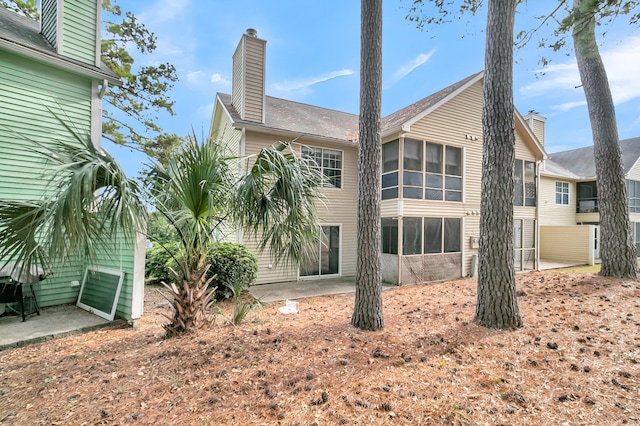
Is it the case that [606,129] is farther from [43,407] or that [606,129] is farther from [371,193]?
[43,407]

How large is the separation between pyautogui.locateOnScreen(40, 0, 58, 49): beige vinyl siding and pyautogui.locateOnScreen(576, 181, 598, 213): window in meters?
25.3

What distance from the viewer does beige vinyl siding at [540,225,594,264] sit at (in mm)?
14547

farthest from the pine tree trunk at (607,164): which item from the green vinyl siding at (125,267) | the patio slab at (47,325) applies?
the patio slab at (47,325)

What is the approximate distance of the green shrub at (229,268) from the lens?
697 centimetres

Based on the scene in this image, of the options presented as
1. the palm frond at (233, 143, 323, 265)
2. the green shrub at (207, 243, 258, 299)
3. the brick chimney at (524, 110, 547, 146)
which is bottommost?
the green shrub at (207, 243, 258, 299)

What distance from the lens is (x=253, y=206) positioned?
14.0ft

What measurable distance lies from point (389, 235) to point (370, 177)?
5754mm

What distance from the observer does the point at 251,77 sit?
31.1 feet

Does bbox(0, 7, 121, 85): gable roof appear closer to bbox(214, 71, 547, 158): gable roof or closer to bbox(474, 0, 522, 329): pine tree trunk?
bbox(214, 71, 547, 158): gable roof

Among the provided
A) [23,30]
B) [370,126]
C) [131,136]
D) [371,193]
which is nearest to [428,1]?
[370,126]

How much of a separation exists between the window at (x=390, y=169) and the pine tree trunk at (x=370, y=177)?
208 inches

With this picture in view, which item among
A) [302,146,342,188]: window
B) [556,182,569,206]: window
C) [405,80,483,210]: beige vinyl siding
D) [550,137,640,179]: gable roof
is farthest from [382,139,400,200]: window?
[550,137,640,179]: gable roof

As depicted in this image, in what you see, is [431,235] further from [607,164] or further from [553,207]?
[553,207]

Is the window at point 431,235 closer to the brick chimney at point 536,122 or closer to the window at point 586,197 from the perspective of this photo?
the brick chimney at point 536,122
